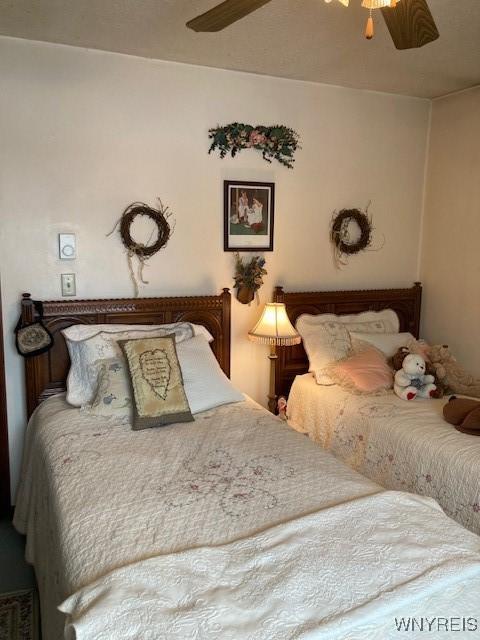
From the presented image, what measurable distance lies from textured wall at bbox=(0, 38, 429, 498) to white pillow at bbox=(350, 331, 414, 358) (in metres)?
0.43

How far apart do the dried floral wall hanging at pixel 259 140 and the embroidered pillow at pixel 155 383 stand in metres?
1.27

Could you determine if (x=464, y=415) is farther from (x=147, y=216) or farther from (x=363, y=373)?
(x=147, y=216)

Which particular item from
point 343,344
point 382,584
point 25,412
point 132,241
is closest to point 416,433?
point 343,344

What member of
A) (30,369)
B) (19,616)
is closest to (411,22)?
(30,369)

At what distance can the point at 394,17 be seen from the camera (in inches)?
63.9

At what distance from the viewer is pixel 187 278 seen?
302cm

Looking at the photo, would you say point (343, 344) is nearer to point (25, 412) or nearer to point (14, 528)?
point (25, 412)

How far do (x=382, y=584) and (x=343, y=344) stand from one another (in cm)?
204

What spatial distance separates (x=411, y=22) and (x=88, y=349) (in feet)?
6.50

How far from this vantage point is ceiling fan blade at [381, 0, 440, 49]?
1.57 meters

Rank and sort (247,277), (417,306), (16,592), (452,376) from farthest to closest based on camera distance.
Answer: (417,306) < (247,277) < (452,376) < (16,592)

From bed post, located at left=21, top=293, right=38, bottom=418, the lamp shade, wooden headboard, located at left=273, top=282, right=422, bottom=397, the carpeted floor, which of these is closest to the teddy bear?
wooden headboard, located at left=273, top=282, right=422, bottom=397

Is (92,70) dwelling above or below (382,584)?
above

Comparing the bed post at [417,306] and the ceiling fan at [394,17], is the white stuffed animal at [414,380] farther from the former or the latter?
the ceiling fan at [394,17]
